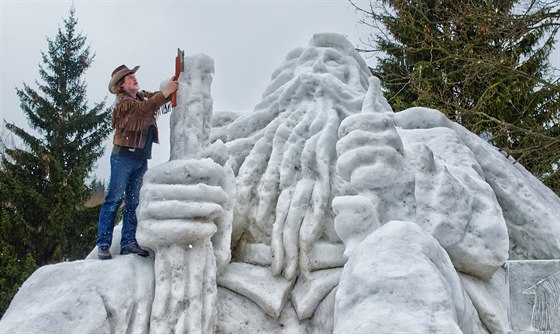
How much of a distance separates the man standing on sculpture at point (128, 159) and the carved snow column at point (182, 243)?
28 cm

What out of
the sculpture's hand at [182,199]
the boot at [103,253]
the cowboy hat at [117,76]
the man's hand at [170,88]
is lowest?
the boot at [103,253]

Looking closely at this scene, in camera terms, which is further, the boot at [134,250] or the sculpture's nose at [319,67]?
the sculpture's nose at [319,67]

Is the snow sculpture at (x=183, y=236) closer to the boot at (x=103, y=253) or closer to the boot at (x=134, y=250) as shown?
the boot at (x=134, y=250)

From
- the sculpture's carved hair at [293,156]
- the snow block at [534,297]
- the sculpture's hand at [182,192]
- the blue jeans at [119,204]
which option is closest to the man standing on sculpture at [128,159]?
the blue jeans at [119,204]

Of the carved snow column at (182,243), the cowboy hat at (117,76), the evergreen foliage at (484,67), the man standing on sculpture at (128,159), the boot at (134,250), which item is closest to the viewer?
the carved snow column at (182,243)

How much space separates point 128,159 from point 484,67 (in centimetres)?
529

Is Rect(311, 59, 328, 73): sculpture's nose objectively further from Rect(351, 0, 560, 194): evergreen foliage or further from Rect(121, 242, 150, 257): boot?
Rect(351, 0, 560, 194): evergreen foliage

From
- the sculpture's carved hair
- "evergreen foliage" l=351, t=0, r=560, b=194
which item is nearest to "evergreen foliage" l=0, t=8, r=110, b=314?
"evergreen foliage" l=351, t=0, r=560, b=194

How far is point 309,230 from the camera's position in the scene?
2.85 metres

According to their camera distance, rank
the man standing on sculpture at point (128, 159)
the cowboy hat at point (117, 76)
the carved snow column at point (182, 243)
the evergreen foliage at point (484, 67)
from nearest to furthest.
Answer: the carved snow column at point (182, 243) < the man standing on sculpture at point (128, 159) < the cowboy hat at point (117, 76) < the evergreen foliage at point (484, 67)

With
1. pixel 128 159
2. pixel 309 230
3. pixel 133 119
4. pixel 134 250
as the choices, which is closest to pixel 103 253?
pixel 134 250

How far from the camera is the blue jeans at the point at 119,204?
279 cm

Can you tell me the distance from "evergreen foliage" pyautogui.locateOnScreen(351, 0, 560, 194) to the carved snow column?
4977 mm

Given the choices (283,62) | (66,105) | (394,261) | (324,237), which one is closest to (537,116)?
(283,62)
